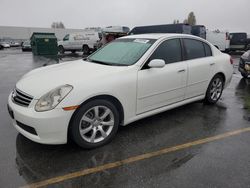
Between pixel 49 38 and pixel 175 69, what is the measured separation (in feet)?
60.3

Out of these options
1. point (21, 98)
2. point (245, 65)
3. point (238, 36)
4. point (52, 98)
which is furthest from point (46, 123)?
point (238, 36)

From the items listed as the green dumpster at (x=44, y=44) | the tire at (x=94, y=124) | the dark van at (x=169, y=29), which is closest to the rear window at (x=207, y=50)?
the tire at (x=94, y=124)

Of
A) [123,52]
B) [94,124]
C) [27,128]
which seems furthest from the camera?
[123,52]

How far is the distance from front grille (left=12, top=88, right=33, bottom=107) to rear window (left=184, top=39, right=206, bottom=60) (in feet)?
9.79

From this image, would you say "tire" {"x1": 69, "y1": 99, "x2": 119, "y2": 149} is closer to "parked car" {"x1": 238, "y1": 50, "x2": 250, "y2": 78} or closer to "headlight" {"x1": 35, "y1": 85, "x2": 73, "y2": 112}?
"headlight" {"x1": 35, "y1": 85, "x2": 73, "y2": 112}

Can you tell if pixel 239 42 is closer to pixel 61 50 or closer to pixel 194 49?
pixel 61 50

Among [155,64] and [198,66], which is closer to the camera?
[155,64]

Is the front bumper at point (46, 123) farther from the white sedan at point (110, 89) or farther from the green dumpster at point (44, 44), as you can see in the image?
the green dumpster at point (44, 44)

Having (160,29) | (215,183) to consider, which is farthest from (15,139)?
(160,29)

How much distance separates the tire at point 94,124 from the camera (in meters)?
3.05

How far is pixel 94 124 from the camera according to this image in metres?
3.28

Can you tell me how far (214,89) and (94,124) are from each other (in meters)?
3.18

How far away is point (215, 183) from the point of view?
257 cm

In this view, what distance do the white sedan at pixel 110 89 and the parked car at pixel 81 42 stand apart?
16.7 metres
